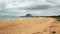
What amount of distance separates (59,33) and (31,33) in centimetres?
346

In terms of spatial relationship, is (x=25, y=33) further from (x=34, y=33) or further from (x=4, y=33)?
(x=4, y=33)

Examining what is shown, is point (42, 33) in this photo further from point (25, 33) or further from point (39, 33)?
point (25, 33)

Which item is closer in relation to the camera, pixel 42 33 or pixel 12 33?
pixel 12 33

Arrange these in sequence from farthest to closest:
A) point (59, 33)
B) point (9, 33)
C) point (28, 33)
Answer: point (59, 33)
point (28, 33)
point (9, 33)

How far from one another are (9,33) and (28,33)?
1823mm

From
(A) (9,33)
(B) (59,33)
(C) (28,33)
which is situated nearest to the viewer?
(A) (9,33)

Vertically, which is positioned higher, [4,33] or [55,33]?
[4,33]

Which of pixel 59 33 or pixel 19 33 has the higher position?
pixel 19 33

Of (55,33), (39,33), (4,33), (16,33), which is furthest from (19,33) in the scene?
(55,33)

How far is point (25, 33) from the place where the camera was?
47.7 ft

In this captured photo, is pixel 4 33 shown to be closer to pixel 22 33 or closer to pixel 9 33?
pixel 9 33

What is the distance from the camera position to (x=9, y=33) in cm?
1379

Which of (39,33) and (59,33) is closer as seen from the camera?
(39,33)

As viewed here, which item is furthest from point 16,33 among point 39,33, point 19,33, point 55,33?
point 55,33
